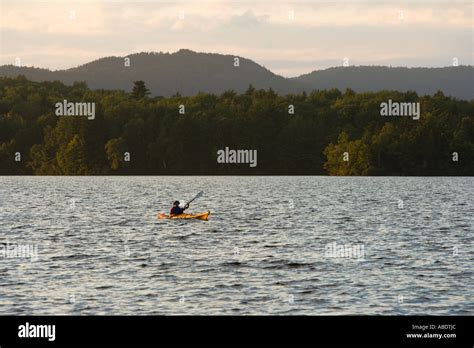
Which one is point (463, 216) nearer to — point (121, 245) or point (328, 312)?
point (121, 245)

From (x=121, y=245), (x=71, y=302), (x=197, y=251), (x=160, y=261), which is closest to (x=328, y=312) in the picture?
(x=71, y=302)

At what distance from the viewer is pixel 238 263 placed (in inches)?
1714

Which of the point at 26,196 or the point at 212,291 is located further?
the point at 26,196

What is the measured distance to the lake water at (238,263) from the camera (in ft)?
107

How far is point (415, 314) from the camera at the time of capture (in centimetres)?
3062

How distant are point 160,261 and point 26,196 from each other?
2986 inches

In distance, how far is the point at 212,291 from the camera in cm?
3531

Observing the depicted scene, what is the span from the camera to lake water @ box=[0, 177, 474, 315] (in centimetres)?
3259
